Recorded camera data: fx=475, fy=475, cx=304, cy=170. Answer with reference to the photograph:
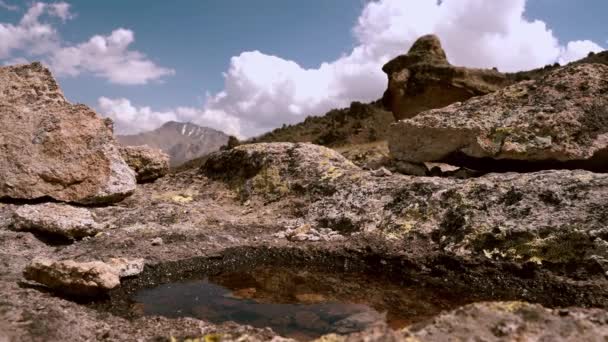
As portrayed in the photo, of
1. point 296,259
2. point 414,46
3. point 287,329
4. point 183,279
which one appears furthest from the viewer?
point 414,46

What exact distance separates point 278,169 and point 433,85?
12551mm

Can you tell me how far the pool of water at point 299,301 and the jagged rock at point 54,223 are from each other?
2650mm

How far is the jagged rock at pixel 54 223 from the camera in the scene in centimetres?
922

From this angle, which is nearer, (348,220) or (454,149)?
(348,220)

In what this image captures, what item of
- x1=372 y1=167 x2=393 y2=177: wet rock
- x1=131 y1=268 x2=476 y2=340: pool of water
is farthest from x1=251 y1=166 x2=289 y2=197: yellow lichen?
x1=131 y1=268 x2=476 y2=340: pool of water

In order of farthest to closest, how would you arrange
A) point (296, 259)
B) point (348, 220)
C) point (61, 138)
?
point (61, 138)
point (348, 220)
point (296, 259)

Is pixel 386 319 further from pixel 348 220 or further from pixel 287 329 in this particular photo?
pixel 348 220

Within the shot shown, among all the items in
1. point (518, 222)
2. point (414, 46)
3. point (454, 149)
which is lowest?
point (518, 222)

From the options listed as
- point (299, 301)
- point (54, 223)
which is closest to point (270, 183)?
point (54, 223)

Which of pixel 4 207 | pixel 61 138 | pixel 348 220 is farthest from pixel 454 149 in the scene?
pixel 4 207

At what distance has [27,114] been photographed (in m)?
11.8

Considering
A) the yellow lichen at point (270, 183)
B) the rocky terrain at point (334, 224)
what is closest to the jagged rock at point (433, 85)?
the rocky terrain at point (334, 224)

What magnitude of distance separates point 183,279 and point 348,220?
3.71 meters

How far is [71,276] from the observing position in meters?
6.75
